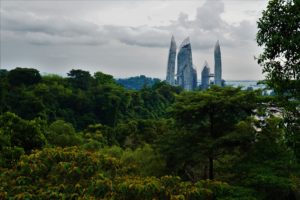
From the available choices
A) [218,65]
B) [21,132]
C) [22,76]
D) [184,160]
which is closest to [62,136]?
[21,132]

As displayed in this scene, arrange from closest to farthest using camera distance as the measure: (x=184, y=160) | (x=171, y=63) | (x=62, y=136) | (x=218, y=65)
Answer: (x=184, y=160), (x=62, y=136), (x=218, y=65), (x=171, y=63)

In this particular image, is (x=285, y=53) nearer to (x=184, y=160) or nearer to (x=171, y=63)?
(x=184, y=160)

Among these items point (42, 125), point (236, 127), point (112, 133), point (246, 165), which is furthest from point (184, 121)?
point (112, 133)

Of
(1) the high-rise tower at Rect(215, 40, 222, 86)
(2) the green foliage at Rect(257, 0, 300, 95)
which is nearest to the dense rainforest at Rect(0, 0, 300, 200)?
(2) the green foliage at Rect(257, 0, 300, 95)

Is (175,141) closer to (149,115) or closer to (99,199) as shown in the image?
(99,199)

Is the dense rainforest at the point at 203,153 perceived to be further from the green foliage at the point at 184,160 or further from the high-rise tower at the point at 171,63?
the high-rise tower at the point at 171,63

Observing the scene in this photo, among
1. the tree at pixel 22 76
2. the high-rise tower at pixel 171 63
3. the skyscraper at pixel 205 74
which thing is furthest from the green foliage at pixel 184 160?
the skyscraper at pixel 205 74
